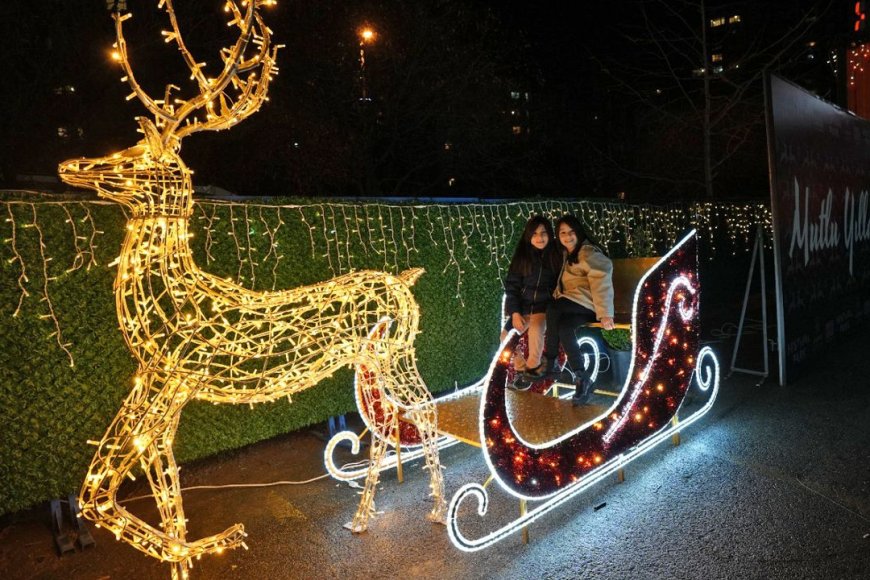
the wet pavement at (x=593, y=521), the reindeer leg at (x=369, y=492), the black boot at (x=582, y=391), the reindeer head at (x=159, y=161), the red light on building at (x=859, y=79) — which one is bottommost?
the wet pavement at (x=593, y=521)

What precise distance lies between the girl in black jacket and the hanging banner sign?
2.43 m

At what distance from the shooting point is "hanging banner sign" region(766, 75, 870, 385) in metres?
5.48

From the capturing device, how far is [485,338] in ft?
20.1

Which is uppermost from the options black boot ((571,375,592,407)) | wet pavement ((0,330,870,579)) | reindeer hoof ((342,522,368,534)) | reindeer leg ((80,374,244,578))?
reindeer leg ((80,374,244,578))

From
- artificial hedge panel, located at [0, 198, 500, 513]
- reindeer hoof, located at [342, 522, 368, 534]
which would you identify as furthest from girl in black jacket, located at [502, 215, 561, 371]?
reindeer hoof, located at [342, 522, 368, 534]

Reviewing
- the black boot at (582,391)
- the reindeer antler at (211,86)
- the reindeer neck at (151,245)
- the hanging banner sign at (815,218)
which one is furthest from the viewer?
the hanging banner sign at (815,218)

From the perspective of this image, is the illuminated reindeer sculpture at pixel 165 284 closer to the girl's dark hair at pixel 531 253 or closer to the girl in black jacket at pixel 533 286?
the girl in black jacket at pixel 533 286

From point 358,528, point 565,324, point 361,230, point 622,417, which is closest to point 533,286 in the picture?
point 565,324

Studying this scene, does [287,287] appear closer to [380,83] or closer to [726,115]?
[380,83]

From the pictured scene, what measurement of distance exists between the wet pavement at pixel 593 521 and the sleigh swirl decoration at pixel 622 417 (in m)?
0.21

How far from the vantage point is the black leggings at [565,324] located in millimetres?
4594

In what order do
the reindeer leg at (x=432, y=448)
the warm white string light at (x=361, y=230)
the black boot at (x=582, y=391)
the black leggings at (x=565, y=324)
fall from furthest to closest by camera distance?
the black leggings at (x=565, y=324) → the black boot at (x=582, y=391) → the warm white string light at (x=361, y=230) → the reindeer leg at (x=432, y=448)

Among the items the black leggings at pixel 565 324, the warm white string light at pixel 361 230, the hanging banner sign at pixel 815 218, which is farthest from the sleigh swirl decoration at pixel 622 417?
the warm white string light at pixel 361 230

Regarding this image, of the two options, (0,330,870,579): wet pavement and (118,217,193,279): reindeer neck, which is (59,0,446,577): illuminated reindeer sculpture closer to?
(118,217,193,279): reindeer neck
